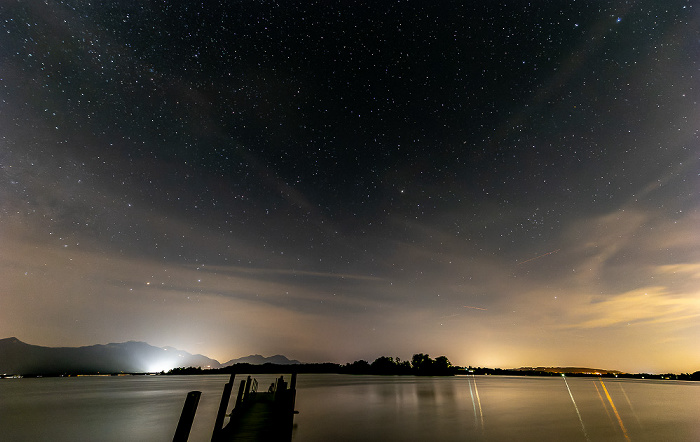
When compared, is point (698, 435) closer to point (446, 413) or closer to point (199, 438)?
point (446, 413)

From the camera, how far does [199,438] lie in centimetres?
2067

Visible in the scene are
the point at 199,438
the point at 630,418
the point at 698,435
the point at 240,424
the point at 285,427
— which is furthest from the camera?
the point at 630,418

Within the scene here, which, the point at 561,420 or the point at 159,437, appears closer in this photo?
the point at 159,437

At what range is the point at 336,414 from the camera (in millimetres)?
31125

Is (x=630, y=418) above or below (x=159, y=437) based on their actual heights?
above

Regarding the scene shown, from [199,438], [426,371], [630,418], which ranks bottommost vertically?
[199,438]

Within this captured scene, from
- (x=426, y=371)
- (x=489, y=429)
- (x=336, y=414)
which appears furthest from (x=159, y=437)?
(x=426, y=371)

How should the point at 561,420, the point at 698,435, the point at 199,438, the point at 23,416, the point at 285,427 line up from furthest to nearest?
the point at 23,416
the point at 561,420
the point at 698,435
the point at 199,438
the point at 285,427

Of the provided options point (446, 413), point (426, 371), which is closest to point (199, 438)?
point (446, 413)

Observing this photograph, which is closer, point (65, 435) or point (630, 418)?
point (65, 435)

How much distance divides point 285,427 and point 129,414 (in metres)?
32.1

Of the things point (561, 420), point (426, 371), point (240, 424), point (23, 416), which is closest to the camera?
point (240, 424)

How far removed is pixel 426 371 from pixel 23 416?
136 metres

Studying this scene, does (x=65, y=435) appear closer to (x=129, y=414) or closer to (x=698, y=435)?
(x=129, y=414)
